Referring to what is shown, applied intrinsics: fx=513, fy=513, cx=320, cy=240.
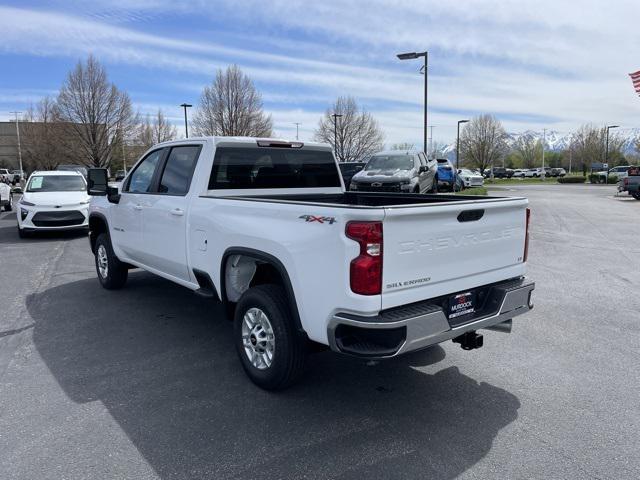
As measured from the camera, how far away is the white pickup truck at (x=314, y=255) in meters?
3.15

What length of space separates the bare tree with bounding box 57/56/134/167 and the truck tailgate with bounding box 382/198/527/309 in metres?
44.0

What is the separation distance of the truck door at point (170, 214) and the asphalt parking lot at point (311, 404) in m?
0.78

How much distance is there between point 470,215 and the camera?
3.66 m

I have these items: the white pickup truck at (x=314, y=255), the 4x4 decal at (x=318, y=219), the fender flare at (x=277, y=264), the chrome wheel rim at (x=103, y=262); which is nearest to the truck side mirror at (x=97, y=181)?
the chrome wheel rim at (x=103, y=262)

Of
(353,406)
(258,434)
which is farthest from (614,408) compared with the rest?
(258,434)

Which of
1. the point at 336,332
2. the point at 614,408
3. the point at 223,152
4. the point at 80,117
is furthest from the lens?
the point at 80,117

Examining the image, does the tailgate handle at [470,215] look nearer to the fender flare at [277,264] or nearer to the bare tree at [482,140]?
the fender flare at [277,264]

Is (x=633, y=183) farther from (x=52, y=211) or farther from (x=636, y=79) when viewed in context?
(x=52, y=211)

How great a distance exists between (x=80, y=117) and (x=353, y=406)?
44837 millimetres

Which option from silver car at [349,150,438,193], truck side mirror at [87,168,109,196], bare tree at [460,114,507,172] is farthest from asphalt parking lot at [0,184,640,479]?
bare tree at [460,114,507,172]

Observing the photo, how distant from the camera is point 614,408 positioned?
368 cm

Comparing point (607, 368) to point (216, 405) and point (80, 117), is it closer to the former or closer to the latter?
point (216, 405)

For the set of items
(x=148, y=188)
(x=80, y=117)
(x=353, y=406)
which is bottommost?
(x=353, y=406)

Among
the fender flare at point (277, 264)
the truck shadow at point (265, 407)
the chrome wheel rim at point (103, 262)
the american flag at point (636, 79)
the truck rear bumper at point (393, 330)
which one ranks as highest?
the american flag at point (636, 79)
